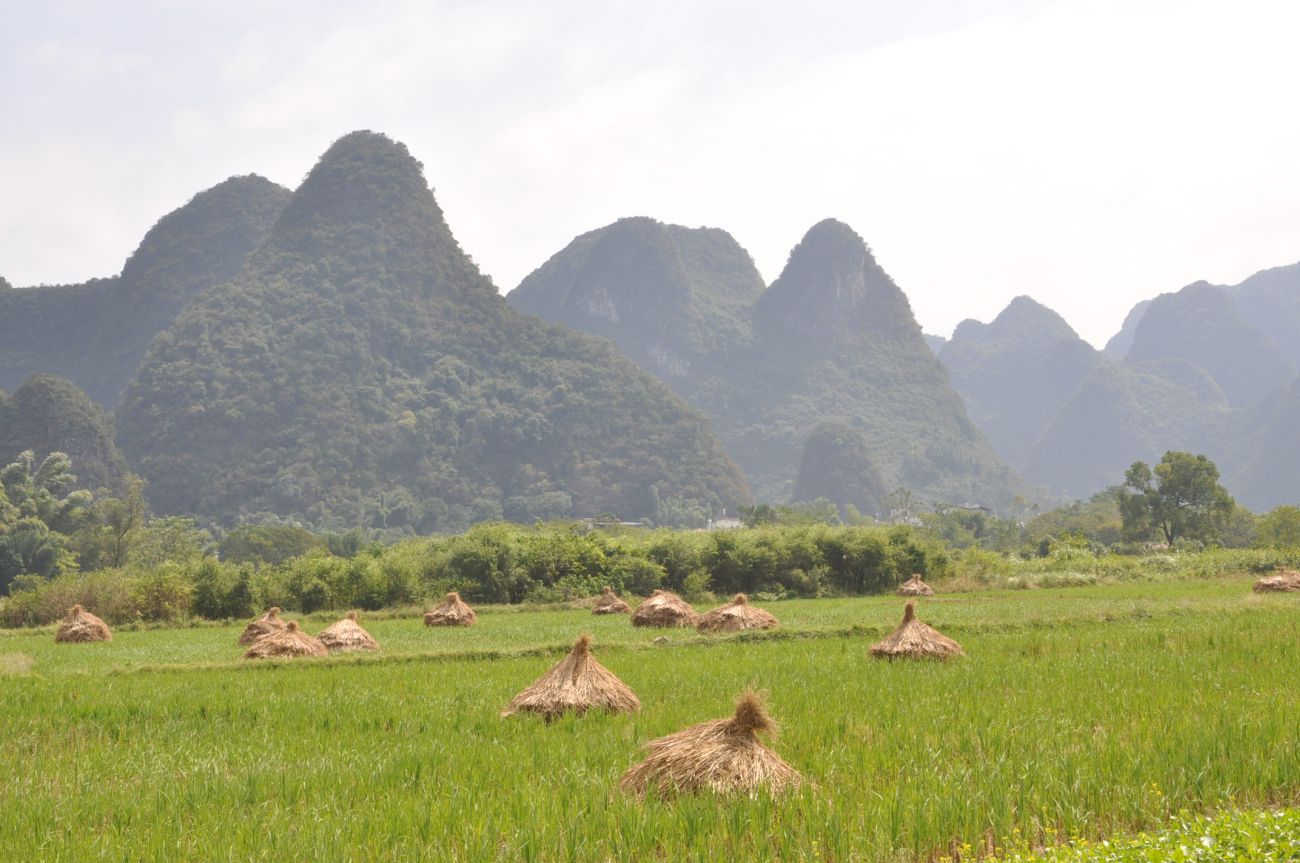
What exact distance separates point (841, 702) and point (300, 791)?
5.02m

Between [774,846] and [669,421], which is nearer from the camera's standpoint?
[774,846]

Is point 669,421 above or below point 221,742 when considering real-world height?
above

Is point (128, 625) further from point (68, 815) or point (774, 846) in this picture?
point (774, 846)

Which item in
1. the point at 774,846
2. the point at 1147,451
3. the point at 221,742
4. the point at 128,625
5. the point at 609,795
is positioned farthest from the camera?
the point at 1147,451

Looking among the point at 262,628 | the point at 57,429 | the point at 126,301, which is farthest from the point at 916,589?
the point at 126,301

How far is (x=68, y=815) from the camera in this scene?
566 centimetres

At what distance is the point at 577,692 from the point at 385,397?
10618 cm

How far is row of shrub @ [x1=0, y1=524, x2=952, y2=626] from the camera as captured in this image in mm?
27297

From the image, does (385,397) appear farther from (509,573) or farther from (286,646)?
(286,646)

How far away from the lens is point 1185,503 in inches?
2029

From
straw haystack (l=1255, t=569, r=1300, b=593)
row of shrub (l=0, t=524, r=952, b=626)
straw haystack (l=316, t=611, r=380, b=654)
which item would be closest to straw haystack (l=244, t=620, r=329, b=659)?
straw haystack (l=316, t=611, r=380, b=654)

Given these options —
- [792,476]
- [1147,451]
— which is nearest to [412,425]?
[792,476]

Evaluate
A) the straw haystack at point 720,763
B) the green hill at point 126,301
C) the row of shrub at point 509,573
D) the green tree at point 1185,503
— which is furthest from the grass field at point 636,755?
the green hill at point 126,301

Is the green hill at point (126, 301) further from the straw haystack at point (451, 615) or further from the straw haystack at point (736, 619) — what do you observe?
the straw haystack at point (736, 619)
